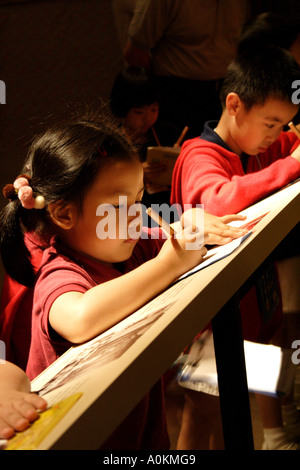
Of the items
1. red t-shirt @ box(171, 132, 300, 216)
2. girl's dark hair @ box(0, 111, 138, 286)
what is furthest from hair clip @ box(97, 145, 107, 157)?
red t-shirt @ box(171, 132, 300, 216)

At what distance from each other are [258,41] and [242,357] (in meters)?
1.58

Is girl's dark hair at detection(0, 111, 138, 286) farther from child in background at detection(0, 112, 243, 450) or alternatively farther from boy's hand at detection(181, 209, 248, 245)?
boy's hand at detection(181, 209, 248, 245)

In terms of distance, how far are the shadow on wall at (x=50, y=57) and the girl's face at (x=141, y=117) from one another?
145 centimetres

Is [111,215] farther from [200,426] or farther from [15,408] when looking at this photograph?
[200,426]

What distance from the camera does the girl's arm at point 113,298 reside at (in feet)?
2.23

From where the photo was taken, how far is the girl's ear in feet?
2.93

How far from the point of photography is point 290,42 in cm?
204

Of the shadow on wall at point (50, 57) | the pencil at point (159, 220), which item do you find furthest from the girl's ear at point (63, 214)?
the shadow on wall at point (50, 57)

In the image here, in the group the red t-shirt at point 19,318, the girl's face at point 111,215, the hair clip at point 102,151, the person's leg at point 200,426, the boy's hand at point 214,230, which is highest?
the hair clip at point 102,151

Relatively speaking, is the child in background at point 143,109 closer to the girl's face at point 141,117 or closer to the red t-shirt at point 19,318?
the girl's face at point 141,117

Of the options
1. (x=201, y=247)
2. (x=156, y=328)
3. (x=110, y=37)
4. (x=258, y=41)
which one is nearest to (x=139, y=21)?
(x=258, y=41)

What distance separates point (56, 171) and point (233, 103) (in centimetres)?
76
